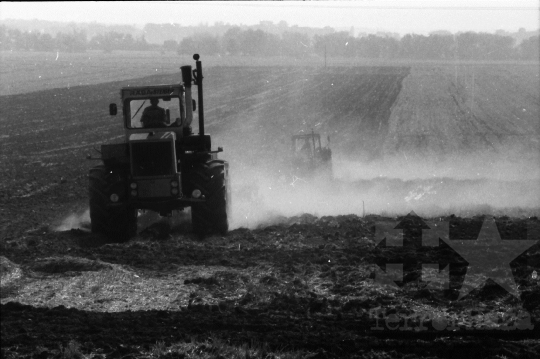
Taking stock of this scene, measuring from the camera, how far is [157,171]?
44.1 feet

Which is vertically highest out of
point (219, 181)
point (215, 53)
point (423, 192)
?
point (215, 53)

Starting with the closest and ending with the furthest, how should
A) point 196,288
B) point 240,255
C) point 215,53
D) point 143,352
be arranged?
point 143,352
point 196,288
point 240,255
point 215,53

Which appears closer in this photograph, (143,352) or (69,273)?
(143,352)

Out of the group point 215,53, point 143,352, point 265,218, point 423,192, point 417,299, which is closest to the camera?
point 143,352

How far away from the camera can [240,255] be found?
12.3m

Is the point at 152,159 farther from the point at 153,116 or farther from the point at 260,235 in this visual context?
the point at 260,235

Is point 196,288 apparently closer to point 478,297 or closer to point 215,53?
point 478,297

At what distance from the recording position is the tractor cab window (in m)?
14.3

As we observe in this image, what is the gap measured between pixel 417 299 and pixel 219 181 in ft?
16.8

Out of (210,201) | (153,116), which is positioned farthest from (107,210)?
(153,116)

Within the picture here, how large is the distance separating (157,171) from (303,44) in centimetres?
5815

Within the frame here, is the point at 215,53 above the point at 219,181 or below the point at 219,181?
above

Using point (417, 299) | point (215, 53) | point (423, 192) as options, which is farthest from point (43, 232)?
point (215, 53)

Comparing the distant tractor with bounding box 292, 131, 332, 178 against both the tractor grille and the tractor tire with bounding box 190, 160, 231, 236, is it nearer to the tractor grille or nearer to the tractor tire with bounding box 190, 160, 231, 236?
the tractor tire with bounding box 190, 160, 231, 236
